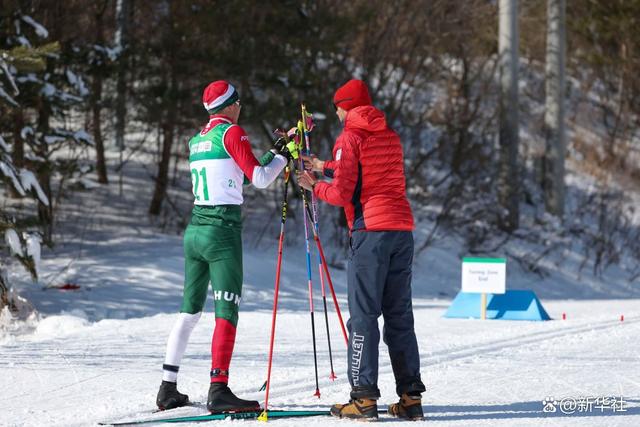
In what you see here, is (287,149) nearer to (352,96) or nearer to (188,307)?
(352,96)

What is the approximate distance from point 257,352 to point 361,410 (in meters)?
2.85

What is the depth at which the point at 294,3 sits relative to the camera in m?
17.1

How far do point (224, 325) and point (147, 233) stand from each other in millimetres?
11101

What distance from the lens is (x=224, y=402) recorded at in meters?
5.54

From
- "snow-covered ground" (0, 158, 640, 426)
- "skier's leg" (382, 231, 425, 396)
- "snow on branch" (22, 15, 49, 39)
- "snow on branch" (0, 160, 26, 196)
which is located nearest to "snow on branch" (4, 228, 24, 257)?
"snow on branch" (0, 160, 26, 196)

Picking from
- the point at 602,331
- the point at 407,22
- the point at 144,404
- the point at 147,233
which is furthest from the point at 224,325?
the point at 407,22

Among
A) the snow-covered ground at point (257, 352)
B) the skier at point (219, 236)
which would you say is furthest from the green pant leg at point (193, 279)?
the snow-covered ground at point (257, 352)

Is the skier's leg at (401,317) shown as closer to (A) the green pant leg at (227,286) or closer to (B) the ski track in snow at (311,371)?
(B) the ski track in snow at (311,371)

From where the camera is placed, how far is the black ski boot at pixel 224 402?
5.54 metres

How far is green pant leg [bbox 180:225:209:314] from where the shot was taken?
229 inches

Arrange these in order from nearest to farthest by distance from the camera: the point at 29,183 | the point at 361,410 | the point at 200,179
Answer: the point at 361,410 → the point at 200,179 → the point at 29,183

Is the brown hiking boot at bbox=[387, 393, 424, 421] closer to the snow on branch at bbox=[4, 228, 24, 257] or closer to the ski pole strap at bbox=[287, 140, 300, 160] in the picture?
the ski pole strap at bbox=[287, 140, 300, 160]

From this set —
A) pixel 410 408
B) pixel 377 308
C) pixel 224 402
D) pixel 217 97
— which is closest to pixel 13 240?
pixel 217 97

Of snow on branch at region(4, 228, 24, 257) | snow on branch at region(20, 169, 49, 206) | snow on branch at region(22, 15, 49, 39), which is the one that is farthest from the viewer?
snow on branch at region(22, 15, 49, 39)
